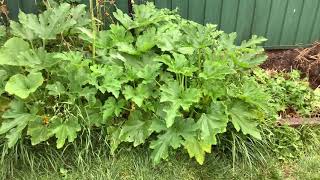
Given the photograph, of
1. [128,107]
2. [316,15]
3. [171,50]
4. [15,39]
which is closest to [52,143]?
[128,107]

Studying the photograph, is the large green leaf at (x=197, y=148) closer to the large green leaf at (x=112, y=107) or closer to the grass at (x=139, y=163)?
the grass at (x=139, y=163)

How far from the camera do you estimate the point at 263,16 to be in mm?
4996

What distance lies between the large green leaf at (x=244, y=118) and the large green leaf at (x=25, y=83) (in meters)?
1.60

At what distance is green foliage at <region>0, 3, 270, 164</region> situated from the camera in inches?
134

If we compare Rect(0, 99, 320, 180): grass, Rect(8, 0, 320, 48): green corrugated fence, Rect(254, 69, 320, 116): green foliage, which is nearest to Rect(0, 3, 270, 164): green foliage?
Rect(0, 99, 320, 180): grass

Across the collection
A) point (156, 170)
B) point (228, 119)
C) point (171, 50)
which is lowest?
point (156, 170)

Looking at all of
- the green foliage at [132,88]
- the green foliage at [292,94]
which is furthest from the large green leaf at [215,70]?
the green foliage at [292,94]

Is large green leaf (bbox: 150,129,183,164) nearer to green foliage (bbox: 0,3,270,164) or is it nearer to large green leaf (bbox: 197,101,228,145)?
green foliage (bbox: 0,3,270,164)

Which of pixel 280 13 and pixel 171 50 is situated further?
pixel 280 13

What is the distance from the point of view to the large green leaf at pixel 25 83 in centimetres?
335

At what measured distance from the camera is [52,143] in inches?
143

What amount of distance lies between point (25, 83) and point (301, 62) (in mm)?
3098

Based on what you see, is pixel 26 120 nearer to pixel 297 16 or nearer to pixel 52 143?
pixel 52 143

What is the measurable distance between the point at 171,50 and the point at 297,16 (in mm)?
2113
